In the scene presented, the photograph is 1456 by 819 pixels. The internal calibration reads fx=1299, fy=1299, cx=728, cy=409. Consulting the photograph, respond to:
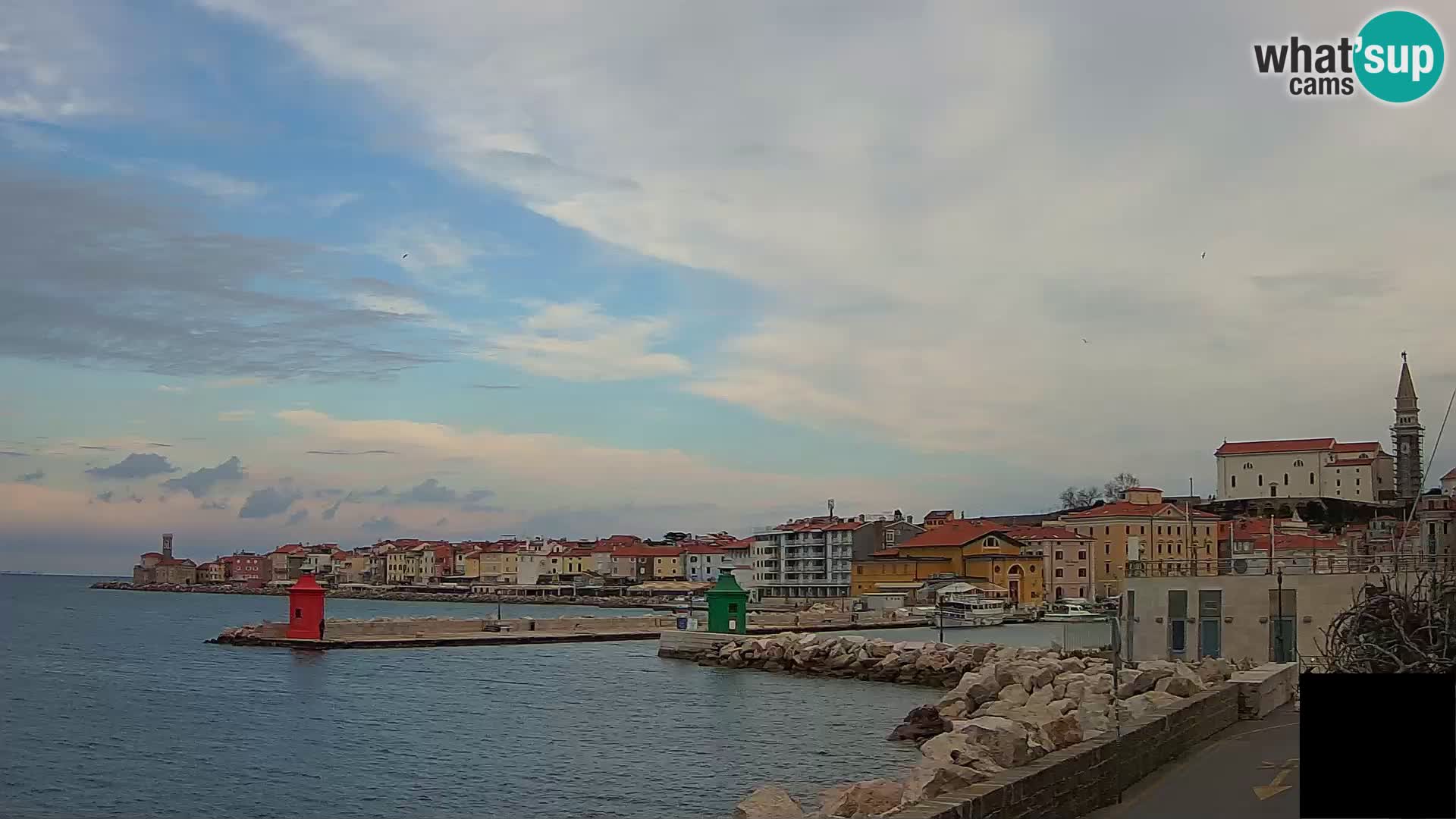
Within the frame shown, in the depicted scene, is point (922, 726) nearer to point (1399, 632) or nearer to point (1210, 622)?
point (1210, 622)

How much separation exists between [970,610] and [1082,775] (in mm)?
69747

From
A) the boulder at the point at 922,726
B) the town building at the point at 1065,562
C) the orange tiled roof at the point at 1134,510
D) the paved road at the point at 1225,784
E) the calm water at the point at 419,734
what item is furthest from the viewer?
the town building at the point at 1065,562

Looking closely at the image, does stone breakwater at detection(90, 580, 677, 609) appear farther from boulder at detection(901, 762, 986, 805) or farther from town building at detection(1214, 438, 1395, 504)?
boulder at detection(901, 762, 986, 805)

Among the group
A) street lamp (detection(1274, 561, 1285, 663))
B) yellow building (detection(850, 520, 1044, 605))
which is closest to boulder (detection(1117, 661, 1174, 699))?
street lamp (detection(1274, 561, 1285, 663))

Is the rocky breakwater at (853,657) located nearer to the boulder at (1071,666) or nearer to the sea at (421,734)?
the sea at (421,734)

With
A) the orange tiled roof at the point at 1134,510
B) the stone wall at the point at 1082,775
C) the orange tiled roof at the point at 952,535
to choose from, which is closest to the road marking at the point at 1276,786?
the stone wall at the point at 1082,775

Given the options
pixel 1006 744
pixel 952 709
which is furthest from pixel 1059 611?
pixel 1006 744

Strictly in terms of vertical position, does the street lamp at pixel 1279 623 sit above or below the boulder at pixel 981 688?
above

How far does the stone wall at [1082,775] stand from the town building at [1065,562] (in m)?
81.7

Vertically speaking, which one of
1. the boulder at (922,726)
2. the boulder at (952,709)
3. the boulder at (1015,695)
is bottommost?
the boulder at (922,726)

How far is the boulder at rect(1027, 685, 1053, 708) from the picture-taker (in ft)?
75.3

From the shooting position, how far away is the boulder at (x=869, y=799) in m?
14.2

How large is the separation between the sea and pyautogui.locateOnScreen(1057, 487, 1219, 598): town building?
132 ft

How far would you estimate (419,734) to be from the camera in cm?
2766
